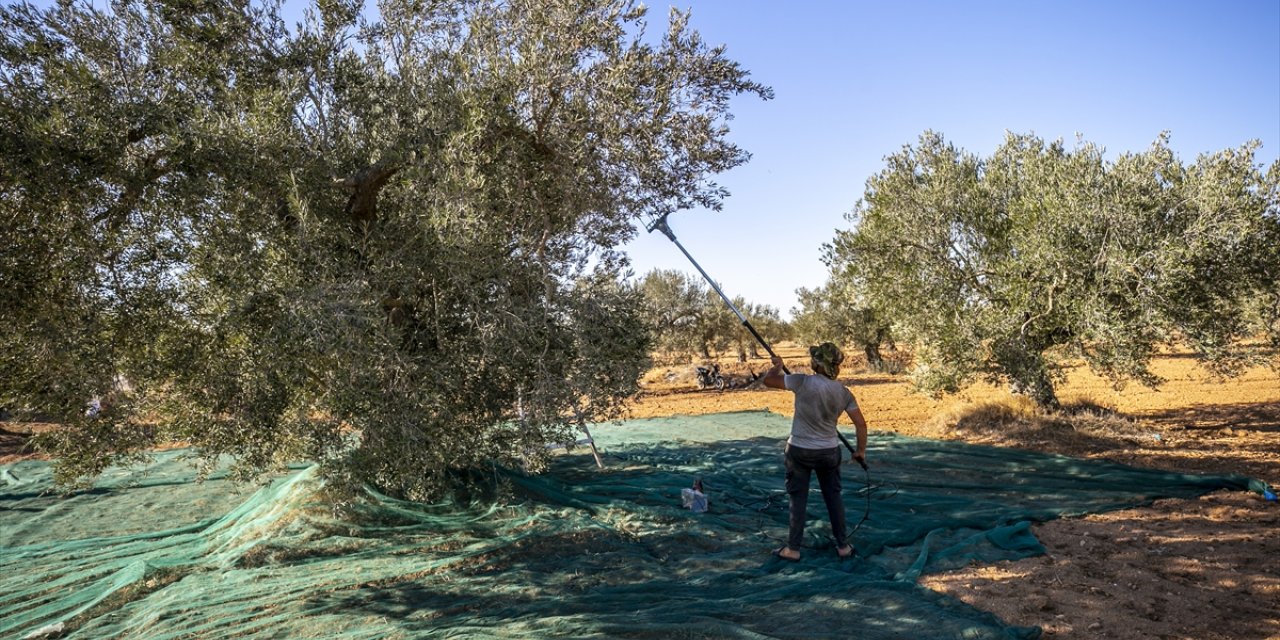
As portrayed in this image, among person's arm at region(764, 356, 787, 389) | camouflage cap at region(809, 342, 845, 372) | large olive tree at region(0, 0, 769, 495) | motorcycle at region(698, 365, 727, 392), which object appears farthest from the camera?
motorcycle at region(698, 365, 727, 392)

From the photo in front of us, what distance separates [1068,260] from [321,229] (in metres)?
11.8

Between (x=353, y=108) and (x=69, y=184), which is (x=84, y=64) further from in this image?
(x=353, y=108)

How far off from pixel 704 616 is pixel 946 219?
1110 cm

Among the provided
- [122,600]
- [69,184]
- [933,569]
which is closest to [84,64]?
[69,184]

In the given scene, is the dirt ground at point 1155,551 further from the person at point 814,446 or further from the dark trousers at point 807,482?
the person at point 814,446

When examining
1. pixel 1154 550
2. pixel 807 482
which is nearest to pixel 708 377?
pixel 1154 550

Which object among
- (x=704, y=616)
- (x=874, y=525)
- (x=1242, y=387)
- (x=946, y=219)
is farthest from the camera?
(x=1242, y=387)

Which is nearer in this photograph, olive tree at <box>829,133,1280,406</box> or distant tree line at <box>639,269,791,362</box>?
olive tree at <box>829,133,1280,406</box>

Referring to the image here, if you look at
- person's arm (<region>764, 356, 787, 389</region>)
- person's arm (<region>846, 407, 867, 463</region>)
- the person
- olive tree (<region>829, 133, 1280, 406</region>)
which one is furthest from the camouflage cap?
olive tree (<region>829, 133, 1280, 406</region>)

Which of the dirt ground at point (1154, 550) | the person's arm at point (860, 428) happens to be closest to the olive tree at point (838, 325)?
the dirt ground at point (1154, 550)

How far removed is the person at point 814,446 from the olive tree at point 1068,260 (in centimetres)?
731

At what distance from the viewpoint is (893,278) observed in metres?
14.3

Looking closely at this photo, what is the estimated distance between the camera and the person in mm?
6609

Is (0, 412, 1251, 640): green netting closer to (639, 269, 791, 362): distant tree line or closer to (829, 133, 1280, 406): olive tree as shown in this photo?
(829, 133, 1280, 406): olive tree
